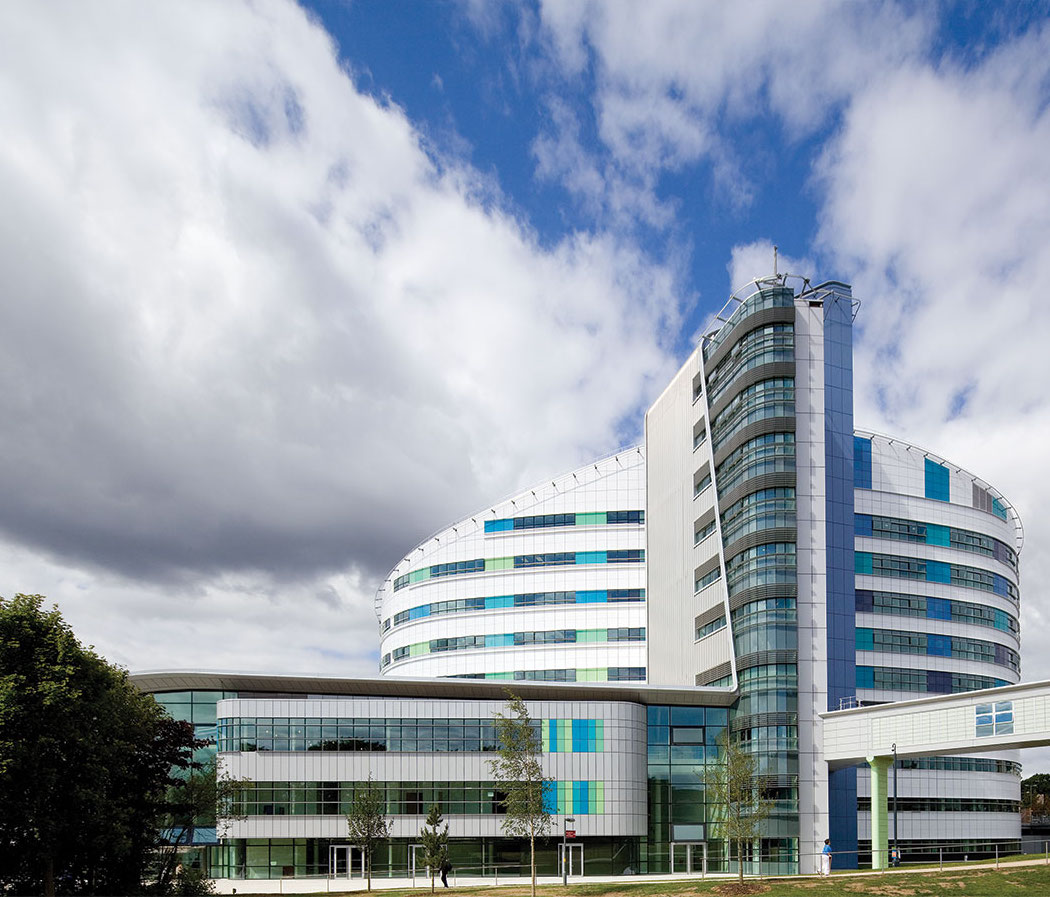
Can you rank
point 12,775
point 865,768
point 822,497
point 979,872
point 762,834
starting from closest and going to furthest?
point 12,775, point 979,872, point 762,834, point 822,497, point 865,768

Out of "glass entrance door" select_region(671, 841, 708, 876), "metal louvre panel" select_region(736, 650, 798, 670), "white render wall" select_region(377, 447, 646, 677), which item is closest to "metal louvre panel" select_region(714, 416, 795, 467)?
"metal louvre panel" select_region(736, 650, 798, 670)

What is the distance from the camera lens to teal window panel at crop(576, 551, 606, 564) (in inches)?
4016

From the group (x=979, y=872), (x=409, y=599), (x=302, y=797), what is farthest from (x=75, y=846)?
(x=409, y=599)

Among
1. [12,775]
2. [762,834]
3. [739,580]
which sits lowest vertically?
[762,834]

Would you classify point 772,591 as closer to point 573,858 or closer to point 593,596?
point 573,858

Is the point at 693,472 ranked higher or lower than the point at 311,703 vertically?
higher

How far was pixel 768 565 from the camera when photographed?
229 feet

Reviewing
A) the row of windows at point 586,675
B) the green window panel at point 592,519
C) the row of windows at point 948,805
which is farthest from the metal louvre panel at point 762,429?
the row of windows at point 586,675

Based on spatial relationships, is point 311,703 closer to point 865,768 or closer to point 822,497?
point 822,497

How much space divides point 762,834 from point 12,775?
4407 centimetres

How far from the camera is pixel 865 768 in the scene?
79.4 meters

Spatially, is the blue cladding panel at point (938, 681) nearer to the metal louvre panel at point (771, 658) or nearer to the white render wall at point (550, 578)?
the metal louvre panel at point (771, 658)


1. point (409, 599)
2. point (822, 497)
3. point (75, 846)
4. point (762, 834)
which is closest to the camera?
point (75, 846)

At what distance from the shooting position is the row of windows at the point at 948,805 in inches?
3190
